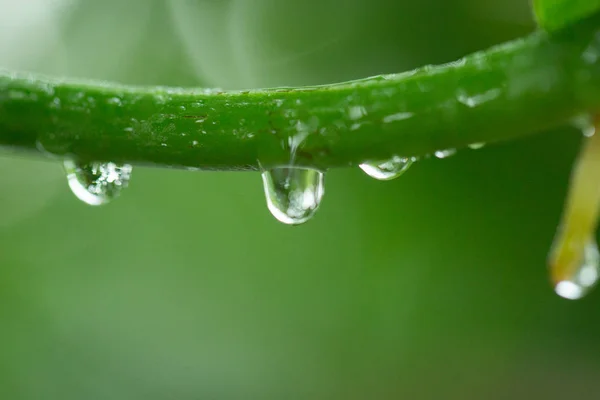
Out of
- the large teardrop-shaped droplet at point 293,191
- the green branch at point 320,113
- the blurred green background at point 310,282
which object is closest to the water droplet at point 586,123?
the green branch at point 320,113

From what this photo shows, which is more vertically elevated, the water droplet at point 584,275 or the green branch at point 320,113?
the green branch at point 320,113

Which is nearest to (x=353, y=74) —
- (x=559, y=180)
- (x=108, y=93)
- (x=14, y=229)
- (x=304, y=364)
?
(x=559, y=180)

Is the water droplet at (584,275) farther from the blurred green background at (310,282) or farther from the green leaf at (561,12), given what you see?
the blurred green background at (310,282)

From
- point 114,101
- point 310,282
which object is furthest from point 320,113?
point 310,282

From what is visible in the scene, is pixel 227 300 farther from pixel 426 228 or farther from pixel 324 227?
pixel 426 228

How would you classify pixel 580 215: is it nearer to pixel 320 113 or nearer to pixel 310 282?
pixel 320 113

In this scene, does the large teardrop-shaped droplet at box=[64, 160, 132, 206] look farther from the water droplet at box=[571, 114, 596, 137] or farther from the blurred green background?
the blurred green background

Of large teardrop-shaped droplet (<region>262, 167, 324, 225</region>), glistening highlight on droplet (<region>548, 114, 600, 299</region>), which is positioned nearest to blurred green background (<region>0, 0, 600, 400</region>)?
large teardrop-shaped droplet (<region>262, 167, 324, 225</region>)
